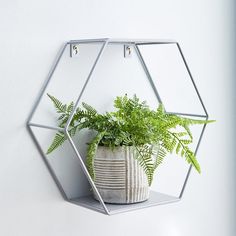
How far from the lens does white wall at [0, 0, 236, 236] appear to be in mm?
1087

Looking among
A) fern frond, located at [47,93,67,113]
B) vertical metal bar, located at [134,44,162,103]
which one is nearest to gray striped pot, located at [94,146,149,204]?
fern frond, located at [47,93,67,113]

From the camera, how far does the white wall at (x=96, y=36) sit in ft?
3.57

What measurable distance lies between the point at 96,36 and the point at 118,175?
1.09 feet

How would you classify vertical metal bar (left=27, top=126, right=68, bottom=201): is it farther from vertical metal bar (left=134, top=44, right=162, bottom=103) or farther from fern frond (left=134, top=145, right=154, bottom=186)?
vertical metal bar (left=134, top=44, right=162, bottom=103)

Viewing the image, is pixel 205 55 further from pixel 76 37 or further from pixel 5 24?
pixel 5 24

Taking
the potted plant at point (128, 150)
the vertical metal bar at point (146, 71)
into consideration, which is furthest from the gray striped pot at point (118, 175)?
the vertical metal bar at point (146, 71)

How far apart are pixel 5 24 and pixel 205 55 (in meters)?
0.63

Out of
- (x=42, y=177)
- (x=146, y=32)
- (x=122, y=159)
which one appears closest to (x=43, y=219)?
(x=42, y=177)

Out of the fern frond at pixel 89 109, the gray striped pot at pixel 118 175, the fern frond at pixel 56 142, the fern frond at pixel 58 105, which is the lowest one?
the gray striped pot at pixel 118 175

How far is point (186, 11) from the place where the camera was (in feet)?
4.66

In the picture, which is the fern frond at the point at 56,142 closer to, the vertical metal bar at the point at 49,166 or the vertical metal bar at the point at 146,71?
the vertical metal bar at the point at 49,166

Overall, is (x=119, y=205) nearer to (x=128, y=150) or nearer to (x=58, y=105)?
(x=128, y=150)

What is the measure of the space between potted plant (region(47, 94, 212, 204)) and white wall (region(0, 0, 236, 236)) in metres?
0.08

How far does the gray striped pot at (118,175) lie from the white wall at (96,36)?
4.7 inches
